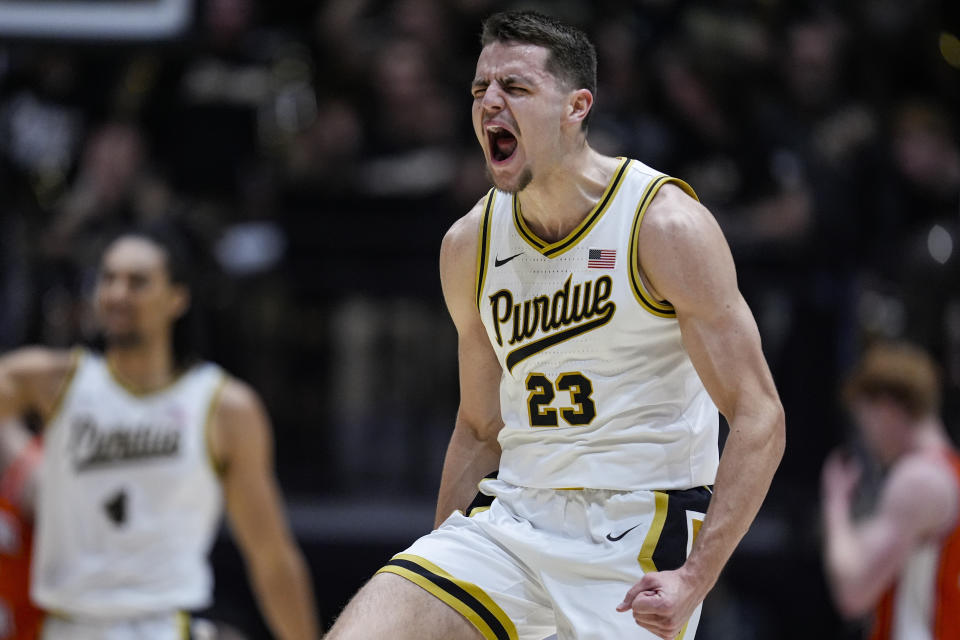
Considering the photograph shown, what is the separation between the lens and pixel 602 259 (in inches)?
134

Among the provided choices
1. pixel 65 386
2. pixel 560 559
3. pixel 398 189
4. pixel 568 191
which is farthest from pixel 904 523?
pixel 398 189

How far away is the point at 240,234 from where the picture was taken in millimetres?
7957

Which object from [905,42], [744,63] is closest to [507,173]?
[744,63]

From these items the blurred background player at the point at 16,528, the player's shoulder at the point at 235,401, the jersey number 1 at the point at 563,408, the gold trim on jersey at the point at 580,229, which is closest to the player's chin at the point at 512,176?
the gold trim on jersey at the point at 580,229

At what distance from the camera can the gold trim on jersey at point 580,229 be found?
344 cm

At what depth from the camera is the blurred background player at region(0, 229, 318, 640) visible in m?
5.21

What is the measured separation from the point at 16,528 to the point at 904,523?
342 cm

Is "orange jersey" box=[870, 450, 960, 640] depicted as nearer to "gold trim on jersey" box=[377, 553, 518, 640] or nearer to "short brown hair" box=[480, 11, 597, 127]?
"gold trim on jersey" box=[377, 553, 518, 640]

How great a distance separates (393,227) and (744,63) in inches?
109

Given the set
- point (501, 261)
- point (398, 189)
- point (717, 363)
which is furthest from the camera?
point (398, 189)

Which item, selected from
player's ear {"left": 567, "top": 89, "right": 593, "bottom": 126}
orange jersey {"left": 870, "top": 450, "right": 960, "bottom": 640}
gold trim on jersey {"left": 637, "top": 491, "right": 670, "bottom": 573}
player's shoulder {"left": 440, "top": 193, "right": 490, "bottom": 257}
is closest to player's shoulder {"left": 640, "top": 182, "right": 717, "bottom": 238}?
player's ear {"left": 567, "top": 89, "right": 593, "bottom": 126}

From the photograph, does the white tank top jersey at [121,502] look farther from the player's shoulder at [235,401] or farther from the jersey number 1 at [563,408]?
the jersey number 1 at [563,408]

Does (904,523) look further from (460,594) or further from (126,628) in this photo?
(126,628)

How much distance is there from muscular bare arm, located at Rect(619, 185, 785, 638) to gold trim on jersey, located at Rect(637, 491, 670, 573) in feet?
0.57
